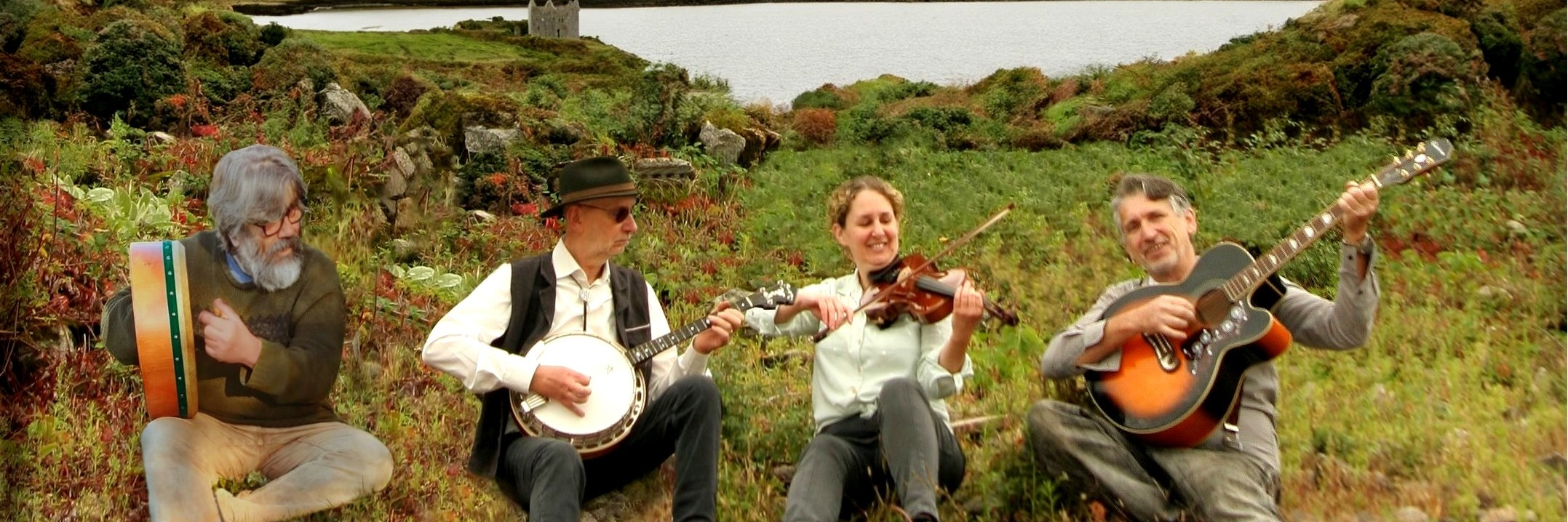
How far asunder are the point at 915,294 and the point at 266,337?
196cm

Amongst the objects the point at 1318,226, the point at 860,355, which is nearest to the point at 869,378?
the point at 860,355

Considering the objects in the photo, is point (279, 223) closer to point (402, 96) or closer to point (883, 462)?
point (883, 462)

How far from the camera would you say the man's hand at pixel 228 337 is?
3537 mm

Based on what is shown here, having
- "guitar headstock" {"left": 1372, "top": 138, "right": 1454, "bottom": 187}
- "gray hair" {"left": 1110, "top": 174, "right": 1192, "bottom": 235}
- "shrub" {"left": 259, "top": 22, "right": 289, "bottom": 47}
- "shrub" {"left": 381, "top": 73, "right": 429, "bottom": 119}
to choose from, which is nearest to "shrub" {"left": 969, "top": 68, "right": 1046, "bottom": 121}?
"gray hair" {"left": 1110, "top": 174, "right": 1192, "bottom": 235}

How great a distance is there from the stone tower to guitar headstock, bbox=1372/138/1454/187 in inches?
127

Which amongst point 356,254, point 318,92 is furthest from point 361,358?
point 318,92

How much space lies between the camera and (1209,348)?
389 centimetres

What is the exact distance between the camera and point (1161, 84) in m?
5.69

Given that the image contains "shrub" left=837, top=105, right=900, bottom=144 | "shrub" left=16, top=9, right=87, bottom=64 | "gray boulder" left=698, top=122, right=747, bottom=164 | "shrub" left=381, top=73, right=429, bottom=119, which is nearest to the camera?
"shrub" left=16, top=9, right=87, bottom=64

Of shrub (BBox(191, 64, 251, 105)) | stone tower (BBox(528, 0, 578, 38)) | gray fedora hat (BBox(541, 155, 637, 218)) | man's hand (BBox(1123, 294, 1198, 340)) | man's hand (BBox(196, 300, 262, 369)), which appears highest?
stone tower (BBox(528, 0, 578, 38))

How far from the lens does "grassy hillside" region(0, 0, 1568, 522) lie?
402 centimetres

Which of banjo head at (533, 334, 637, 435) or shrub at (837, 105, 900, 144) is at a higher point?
shrub at (837, 105, 900, 144)

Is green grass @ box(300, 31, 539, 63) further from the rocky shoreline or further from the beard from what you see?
the beard

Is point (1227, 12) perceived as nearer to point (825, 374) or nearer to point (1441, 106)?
point (1441, 106)
